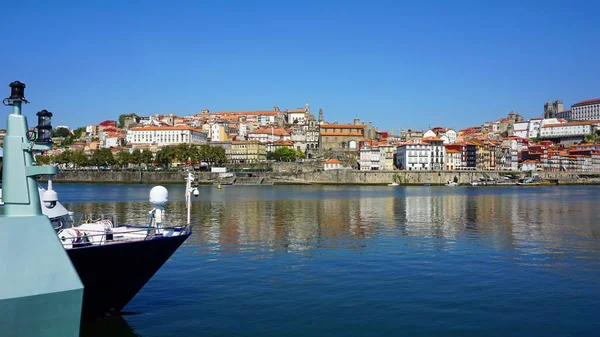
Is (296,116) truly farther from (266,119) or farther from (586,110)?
(586,110)

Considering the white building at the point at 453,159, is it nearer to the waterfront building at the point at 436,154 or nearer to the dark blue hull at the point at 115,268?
the waterfront building at the point at 436,154

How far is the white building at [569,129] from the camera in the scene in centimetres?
16675

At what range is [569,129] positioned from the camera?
562ft

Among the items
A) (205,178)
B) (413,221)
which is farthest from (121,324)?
(205,178)

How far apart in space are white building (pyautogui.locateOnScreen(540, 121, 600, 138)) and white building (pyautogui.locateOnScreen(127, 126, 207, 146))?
10476 centimetres

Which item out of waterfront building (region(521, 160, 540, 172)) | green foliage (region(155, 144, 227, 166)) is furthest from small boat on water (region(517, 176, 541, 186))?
green foliage (region(155, 144, 227, 166))

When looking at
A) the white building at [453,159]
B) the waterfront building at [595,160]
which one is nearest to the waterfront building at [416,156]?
the white building at [453,159]

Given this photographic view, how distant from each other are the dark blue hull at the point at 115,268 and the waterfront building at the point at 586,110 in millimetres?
199586

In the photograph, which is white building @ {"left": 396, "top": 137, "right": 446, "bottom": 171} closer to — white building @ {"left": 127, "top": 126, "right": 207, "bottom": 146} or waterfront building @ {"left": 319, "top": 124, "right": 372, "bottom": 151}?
waterfront building @ {"left": 319, "top": 124, "right": 372, "bottom": 151}

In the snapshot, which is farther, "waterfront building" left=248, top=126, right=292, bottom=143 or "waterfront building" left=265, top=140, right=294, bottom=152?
"waterfront building" left=248, top=126, right=292, bottom=143

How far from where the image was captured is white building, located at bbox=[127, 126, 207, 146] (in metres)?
149

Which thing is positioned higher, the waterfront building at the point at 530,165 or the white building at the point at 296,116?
the white building at the point at 296,116

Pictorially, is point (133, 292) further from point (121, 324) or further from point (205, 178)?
point (205, 178)

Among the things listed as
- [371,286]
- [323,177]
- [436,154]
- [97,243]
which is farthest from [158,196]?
[436,154]
